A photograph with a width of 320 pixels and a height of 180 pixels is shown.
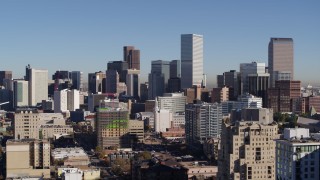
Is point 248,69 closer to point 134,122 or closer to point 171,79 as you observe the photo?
point 171,79

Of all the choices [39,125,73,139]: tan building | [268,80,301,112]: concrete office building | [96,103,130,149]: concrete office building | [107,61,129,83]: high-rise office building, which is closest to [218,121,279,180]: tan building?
[96,103,130,149]: concrete office building

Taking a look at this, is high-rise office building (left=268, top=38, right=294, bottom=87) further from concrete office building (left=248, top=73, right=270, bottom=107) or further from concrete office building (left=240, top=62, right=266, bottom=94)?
concrete office building (left=248, top=73, right=270, bottom=107)

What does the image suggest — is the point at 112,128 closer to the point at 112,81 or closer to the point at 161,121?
the point at 161,121

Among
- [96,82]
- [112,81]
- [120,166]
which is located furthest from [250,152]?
[96,82]

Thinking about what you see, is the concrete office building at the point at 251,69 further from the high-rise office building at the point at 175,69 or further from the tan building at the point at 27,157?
the tan building at the point at 27,157

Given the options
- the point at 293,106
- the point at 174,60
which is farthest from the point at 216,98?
the point at 174,60
